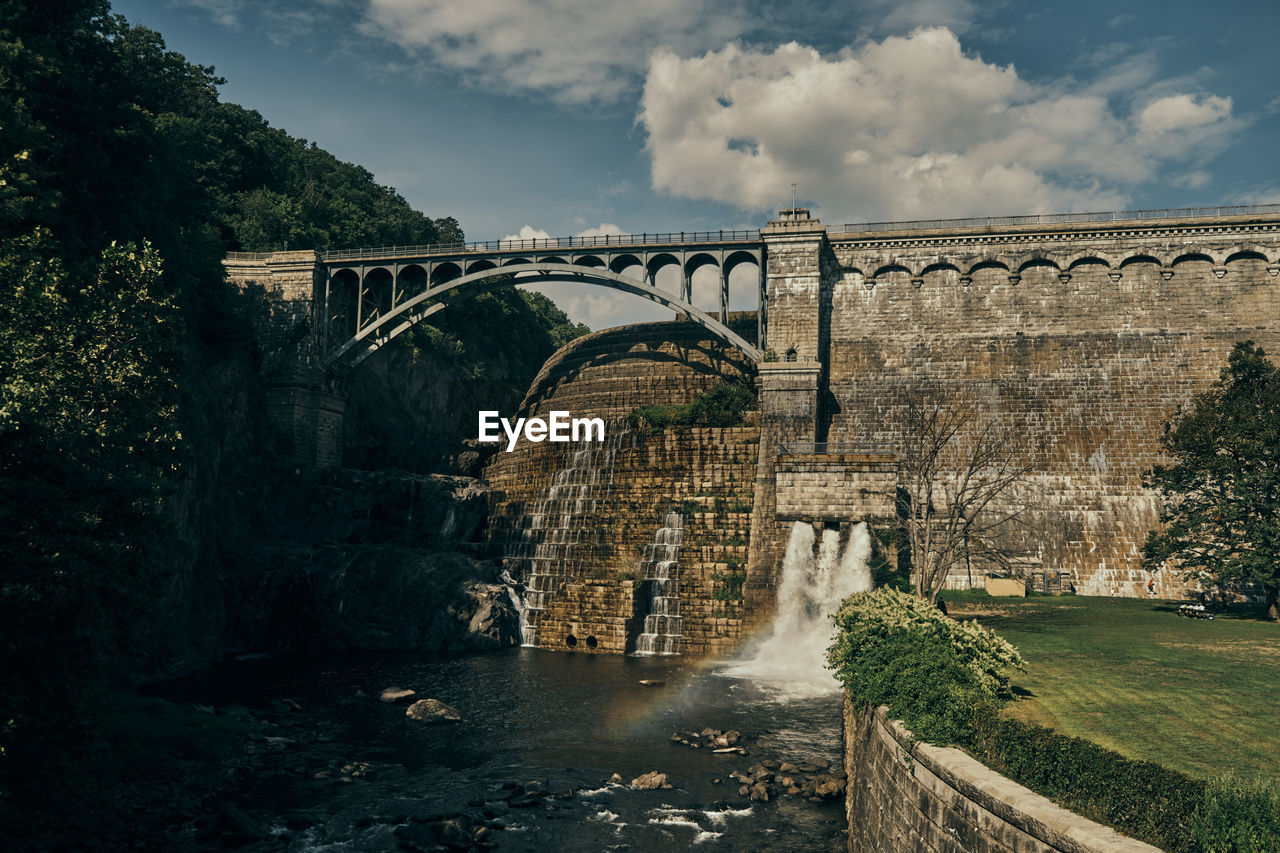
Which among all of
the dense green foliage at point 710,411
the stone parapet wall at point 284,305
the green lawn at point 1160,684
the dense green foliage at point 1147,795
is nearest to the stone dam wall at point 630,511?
the dense green foliage at point 710,411

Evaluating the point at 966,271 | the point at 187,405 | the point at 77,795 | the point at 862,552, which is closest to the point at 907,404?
the point at 966,271

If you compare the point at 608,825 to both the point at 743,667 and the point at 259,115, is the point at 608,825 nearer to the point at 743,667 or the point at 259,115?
the point at 743,667

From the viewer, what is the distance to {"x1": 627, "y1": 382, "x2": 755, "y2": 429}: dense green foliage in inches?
2046

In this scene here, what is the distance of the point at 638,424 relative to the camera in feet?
179

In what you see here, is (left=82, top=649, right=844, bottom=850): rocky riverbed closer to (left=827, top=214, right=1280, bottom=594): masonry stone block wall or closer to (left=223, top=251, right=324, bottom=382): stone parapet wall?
(left=827, top=214, right=1280, bottom=594): masonry stone block wall

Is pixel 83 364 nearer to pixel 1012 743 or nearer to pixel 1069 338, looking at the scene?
pixel 1012 743

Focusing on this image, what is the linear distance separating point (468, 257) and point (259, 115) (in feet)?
147

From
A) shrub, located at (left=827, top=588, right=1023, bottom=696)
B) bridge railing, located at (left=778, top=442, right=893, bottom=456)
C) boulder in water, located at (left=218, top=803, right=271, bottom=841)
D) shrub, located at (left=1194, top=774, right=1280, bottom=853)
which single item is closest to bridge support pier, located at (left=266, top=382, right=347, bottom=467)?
bridge railing, located at (left=778, top=442, right=893, bottom=456)

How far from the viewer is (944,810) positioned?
1399cm

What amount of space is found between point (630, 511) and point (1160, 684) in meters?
33.6

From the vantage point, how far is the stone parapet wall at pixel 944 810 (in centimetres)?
1091

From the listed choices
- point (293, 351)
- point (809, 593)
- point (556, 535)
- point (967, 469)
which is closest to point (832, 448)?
point (967, 469)

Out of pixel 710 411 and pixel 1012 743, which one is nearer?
pixel 1012 743

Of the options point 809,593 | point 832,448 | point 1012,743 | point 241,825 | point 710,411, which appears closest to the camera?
point 1012,743
